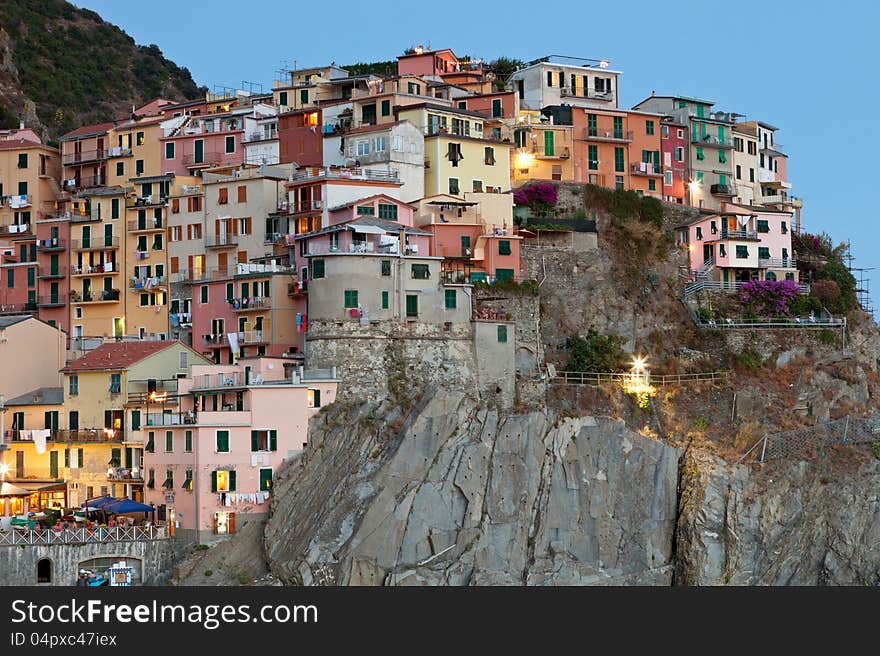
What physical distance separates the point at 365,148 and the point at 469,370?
1736 cm

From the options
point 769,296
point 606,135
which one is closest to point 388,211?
point 606,135

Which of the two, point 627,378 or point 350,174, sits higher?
point 350,174

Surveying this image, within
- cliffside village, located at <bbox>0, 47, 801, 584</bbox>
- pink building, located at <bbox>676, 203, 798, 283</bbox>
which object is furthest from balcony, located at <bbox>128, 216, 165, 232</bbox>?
pink building, located at <bbox>676, 203, 798, 283</bbox>

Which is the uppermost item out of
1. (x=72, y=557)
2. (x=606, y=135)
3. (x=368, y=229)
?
(x=606, y=135)

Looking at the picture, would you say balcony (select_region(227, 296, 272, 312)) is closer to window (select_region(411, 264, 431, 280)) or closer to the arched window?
window (select_region(411, 264, 431, 280))

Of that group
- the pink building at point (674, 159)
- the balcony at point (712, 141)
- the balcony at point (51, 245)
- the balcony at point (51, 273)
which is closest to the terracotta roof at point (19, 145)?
the balcony at point (51, 245)

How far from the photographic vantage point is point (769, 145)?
13712 cm

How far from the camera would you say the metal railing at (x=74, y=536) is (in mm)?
89375

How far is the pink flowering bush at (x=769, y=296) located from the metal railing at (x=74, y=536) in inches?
1587

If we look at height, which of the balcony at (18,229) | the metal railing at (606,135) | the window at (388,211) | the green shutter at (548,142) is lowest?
the window at (388,211)

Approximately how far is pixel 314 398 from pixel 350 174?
16696mm

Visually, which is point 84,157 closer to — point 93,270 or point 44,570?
point 93,270

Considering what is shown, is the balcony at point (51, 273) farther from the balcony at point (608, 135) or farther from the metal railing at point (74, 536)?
the balcony at point (608, 135)

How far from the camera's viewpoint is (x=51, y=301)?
376 ft
